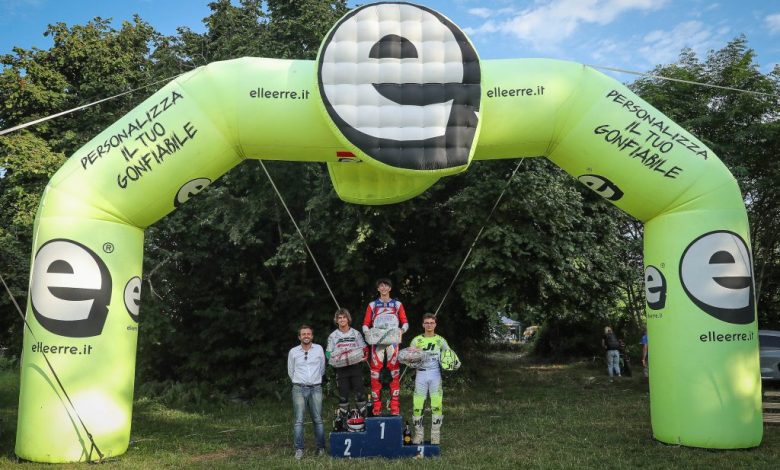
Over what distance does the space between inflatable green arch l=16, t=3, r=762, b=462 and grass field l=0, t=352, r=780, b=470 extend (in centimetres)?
48

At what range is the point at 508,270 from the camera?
1073 cm

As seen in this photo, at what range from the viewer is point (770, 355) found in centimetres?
1097

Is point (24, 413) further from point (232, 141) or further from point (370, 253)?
point (370, 253)

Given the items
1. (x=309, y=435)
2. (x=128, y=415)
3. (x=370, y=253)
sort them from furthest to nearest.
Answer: (x=370, y=253), (x=309, y=435), (x=128, y=415)

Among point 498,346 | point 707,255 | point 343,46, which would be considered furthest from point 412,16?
point 498,346

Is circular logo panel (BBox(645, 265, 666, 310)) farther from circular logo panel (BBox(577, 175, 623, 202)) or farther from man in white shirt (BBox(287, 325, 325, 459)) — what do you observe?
man in white shirt (BBox(287, 325, 325, 459))

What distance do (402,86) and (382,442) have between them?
3.76 m

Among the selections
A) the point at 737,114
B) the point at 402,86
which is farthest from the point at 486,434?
the point at 737,114

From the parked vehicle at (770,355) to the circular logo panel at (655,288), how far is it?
5.66m

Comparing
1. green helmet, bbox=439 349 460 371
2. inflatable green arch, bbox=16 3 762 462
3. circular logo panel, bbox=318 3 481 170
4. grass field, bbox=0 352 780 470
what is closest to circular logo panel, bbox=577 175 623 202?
inflatable green arch, bbox=16 3 762 462

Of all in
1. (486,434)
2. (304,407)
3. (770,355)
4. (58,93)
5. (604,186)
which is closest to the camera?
(304,407)

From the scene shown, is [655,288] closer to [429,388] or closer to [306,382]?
[429,388]

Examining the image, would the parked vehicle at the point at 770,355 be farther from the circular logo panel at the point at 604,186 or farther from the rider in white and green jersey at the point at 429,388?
the rider in white and green jersey at the point at 429,388

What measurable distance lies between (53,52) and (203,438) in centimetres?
1306
